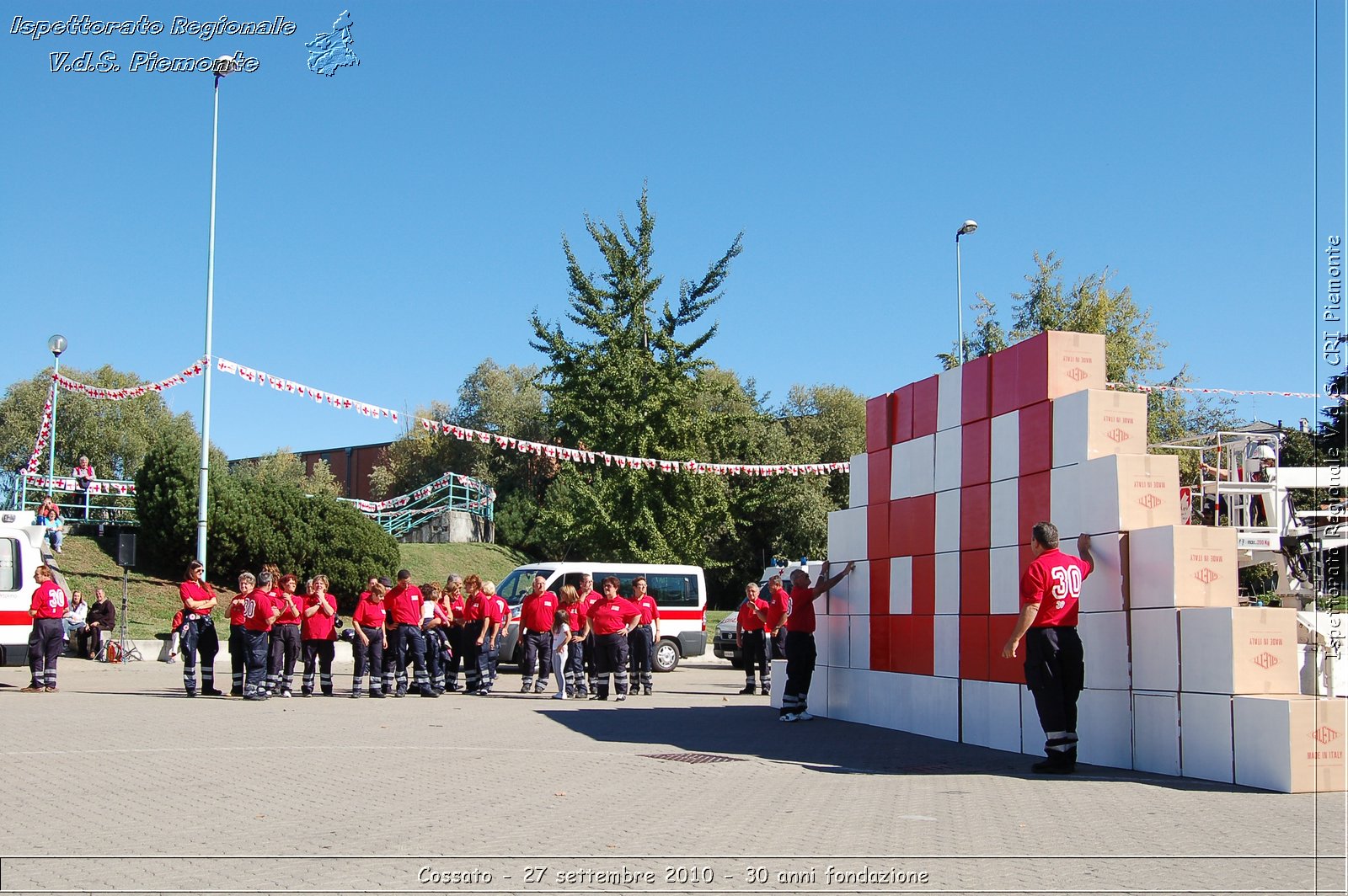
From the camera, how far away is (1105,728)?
32.8 ft

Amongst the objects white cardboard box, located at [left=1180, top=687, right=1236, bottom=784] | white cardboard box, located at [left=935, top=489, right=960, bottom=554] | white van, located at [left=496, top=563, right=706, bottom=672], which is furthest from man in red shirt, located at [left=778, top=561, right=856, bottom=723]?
white van, located at [left=496, top=563, right=706, bottom=672]

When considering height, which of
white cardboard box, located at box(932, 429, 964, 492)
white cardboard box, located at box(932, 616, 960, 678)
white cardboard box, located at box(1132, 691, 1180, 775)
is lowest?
white cardboard box, located at box(1132, 691, 1180, 775)

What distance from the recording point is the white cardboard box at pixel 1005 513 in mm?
11203

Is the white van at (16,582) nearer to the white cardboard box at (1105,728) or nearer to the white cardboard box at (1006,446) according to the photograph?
the white cardboard box at (1006,446)

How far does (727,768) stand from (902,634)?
389 cm

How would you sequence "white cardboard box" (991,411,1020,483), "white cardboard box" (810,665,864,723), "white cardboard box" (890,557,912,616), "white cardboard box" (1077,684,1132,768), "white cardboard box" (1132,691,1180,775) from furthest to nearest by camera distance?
"white cardboard box" (810,665,864,723) → "white cardboard box" (890,557,912,616) → "white cardboard box" (991,411,1020,483) → "white cardboard box" (1077,684,1132,768) → "white cardboard box" (1132,691,1180,775)

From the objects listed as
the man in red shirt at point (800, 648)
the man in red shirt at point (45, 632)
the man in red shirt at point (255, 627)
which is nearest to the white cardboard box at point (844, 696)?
the man in red shirt at point (800, 648)

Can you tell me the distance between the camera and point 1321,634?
43.3ft

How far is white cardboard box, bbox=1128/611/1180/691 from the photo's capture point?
9375mm

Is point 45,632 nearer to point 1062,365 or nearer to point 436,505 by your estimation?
point 1062,365

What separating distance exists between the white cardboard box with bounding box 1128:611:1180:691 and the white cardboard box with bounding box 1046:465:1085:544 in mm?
970

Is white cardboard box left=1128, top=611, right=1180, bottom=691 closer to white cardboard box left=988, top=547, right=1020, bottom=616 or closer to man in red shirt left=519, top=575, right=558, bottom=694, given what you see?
white cardboard box left=988, top=547, right=1020, bottom=616

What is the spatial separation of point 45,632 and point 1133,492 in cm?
1498

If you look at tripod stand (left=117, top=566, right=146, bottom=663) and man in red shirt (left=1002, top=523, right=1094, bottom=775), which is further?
tripod stand (left=117, top=566, right=146, bottom=663)
